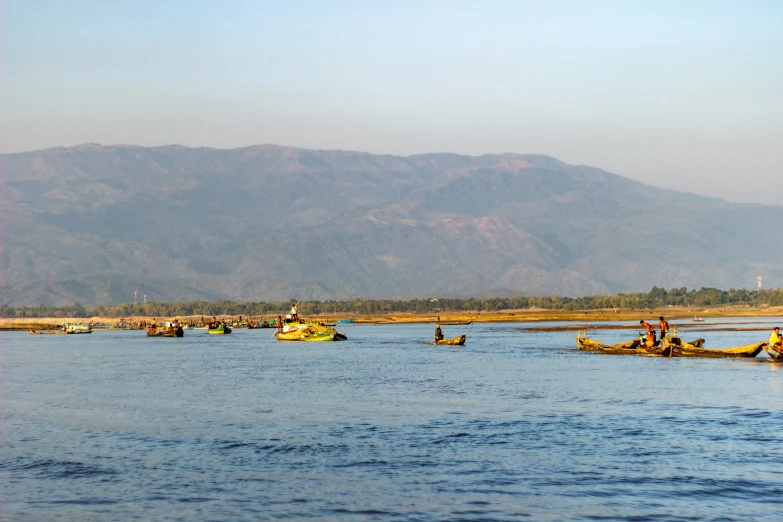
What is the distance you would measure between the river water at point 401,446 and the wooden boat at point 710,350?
6263 millimetres

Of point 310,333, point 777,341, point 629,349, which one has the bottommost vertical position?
point 629,349

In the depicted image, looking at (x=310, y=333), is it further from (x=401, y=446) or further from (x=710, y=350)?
(x=401, y=446)

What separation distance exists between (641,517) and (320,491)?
12.0 m

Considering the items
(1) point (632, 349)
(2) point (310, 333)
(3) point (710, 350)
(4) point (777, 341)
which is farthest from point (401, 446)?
(2) point (310, 333)

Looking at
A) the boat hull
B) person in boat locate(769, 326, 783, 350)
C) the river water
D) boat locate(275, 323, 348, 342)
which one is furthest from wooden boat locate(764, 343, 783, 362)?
boat locate(275, 323, 348, 342)

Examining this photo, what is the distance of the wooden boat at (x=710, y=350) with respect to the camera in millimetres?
95688

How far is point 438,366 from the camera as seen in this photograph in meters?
101

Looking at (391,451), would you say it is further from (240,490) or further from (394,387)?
(394,387)

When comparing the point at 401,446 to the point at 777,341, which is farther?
the point at 777,341

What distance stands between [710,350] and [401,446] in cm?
6138

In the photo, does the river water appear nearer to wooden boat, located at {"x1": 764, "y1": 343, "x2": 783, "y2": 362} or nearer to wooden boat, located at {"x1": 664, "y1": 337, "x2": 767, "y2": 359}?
wooden boat, located at {"x1": 764, "y1": 343, "x2": 783, "y2": 362}

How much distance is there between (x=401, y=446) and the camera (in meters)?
47.3

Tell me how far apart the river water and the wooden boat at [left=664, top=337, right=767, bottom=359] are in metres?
6.26

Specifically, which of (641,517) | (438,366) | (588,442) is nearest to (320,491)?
(641,517)
